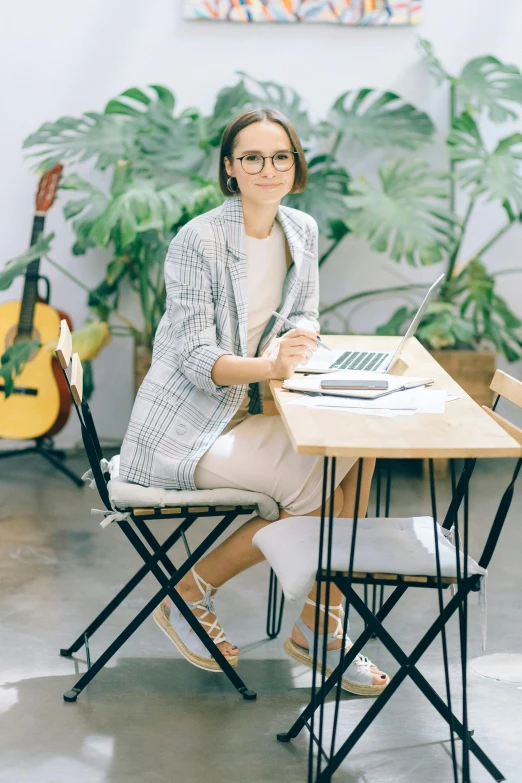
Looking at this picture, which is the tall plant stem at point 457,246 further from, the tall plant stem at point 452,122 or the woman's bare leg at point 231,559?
the woman's bare leg at point 231,559

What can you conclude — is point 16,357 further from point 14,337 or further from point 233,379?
point 233,379

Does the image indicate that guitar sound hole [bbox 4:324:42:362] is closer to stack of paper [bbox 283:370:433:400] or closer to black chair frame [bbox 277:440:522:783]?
stack of paper [bbox 283:370:433:400]

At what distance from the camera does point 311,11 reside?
187 inches

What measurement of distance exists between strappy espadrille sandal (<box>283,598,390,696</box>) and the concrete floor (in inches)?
1.4

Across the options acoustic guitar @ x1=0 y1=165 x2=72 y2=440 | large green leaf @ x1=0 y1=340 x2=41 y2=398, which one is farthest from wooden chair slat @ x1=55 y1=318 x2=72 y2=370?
acoustic guitar @ x1=0 y1=165 x2=72 y2=440

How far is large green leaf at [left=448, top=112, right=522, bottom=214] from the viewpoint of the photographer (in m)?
4.39

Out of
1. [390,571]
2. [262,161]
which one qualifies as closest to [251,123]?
[262,161]

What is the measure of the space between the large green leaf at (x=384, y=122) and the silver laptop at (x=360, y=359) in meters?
2.14

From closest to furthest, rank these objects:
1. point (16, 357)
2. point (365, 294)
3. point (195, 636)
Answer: point (195, 636) → point (16, 357) → point (365, 294)

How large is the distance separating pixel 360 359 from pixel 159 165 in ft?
7.30

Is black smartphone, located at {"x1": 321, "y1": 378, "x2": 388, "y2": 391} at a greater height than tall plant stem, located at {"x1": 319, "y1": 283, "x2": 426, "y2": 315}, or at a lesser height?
greater

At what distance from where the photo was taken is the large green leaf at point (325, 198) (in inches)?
178

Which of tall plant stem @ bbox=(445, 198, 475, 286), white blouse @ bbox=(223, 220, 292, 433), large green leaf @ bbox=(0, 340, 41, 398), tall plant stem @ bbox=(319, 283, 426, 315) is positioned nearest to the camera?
white blouse @ bbox=(223, 220, 292, 433)

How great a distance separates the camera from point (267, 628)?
295 centimetres
